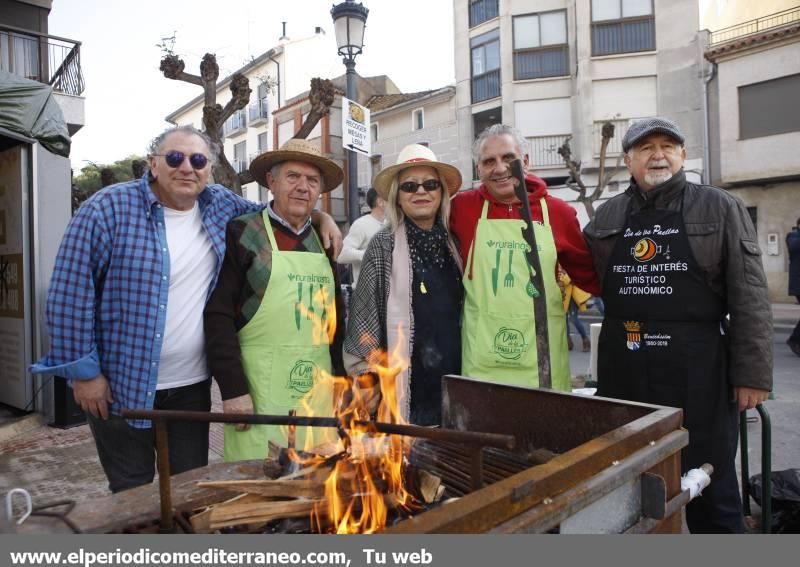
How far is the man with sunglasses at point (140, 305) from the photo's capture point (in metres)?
2.32

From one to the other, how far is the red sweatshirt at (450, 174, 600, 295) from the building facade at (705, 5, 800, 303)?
15753 millimetres

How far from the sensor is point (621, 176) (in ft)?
60.8

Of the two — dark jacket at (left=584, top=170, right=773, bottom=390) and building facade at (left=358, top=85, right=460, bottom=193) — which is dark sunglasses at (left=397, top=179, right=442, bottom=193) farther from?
building facade at (left=358, top=85, right=460, bottom=193)

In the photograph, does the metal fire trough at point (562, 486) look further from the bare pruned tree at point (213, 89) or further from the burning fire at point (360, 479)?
the bare pruned tree at point (213, 89)

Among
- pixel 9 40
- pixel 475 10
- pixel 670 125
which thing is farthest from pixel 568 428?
pixel 475 10

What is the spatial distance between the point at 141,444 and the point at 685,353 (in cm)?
240

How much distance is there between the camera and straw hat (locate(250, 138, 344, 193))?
108 inches

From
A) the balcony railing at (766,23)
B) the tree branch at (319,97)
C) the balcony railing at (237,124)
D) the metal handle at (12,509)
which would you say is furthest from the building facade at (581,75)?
the metal handle at (12,509)

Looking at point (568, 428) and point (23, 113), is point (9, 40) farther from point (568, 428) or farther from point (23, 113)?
point (568, 428)

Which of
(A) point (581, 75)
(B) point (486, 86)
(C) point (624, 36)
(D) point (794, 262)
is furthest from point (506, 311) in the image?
(B) point (486, 86)

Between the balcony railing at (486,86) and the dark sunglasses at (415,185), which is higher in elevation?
the balcony railing at (486,86)

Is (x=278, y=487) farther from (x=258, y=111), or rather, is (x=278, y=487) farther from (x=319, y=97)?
(x=258, y=111)

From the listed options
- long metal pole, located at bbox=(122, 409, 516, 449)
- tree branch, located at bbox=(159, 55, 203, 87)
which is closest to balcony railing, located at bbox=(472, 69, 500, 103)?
tree branch, located at bbox=(159, 55, 203, 87)

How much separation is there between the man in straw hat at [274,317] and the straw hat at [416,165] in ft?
1.25
